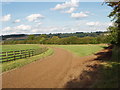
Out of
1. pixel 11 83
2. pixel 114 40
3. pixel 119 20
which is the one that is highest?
pixel 119 20

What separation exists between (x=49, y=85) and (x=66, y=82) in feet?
3.93

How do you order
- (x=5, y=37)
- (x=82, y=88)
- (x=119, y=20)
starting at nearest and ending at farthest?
1. (x=82, y=88)
2. (x=119, y=20)
3. (x=5, y=37)

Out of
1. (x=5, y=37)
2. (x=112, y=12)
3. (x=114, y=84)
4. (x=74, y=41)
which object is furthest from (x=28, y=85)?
(x=5, y=37)

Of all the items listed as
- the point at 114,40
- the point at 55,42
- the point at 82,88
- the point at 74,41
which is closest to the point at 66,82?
the point at 82,88

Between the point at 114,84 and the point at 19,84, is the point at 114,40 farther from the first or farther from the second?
the point at 19,84

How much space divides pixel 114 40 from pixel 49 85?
42.5 ft

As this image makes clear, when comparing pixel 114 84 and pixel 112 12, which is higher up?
pixel 112 12

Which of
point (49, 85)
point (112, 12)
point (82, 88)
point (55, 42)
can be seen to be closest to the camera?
point (82, 88)

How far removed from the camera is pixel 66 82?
32.1ft

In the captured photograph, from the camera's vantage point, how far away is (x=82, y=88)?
27.5 ft

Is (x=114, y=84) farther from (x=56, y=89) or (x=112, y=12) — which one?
(x=112, y=12)

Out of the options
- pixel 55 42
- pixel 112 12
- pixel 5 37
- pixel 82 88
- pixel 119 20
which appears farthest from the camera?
pixel 5 37

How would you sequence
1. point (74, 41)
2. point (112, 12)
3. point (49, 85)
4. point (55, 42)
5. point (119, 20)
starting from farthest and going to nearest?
point (55, 42) → point (74, 41) → point (112, 12) → point (119, 20) → point (49, 85)

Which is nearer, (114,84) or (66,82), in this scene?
(114,84)
